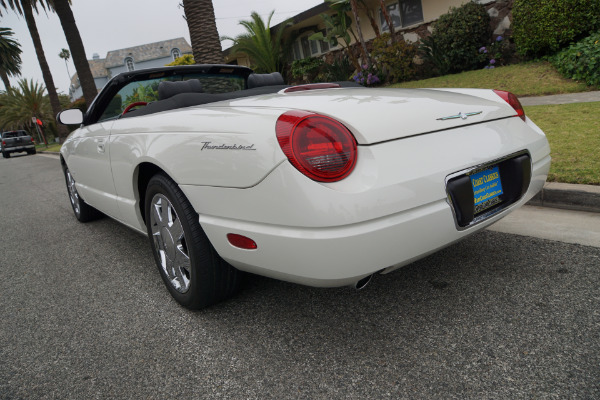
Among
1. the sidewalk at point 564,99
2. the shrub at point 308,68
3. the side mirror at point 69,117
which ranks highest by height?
the shrub at point 308,68

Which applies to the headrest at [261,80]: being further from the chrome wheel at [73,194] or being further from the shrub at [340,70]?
the shrub at [340,70]

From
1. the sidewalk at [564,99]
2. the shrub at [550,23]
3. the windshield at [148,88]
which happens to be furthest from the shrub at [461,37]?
the windshield at [148,88]

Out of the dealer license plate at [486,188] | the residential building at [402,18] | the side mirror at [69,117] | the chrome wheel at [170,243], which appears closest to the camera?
the dealer license plate at [486,188]

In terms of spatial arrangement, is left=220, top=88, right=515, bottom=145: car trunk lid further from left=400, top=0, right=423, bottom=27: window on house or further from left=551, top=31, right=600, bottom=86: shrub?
left=400, top=0, right=423, bottom=27: window on house

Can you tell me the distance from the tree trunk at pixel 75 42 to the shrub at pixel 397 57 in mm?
9095

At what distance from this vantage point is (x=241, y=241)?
173 cm

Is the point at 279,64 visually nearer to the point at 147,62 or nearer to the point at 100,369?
the point at 100,369

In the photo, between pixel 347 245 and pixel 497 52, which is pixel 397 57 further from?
pixel 347 245

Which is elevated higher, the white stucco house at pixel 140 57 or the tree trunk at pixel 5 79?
the white stucco house at pixel 140 57

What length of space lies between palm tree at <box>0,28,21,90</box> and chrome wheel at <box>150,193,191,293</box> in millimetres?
43037

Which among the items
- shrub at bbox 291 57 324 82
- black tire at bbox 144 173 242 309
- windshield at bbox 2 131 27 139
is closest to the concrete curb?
black tire at bbox 144 173 242 309

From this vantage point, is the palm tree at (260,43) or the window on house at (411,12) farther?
the palm tree at (260,43)

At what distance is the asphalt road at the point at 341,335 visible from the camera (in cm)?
155

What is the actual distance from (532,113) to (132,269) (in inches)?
222
